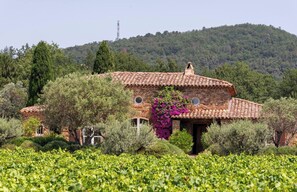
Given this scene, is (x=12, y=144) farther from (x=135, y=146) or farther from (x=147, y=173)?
(x=147, y=173)

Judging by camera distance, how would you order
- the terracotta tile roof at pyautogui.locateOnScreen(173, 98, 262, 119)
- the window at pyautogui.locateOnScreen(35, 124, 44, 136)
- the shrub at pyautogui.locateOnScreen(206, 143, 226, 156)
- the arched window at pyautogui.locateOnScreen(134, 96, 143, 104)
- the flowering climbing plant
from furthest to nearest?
the window at pyautogui.locateOnScreen(35, 124, 44, 136) → the arched window at pyautogui.locateOnScreen(134, 96, 143, 104) → the flowering climbing plant → the terracotta tile roof at pyautogui.locateOnScreen(173, 98, 262, 119) → the shrub at pyautogui.locateOnScreen(206, 143, 226, 156)

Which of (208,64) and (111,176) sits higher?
(208,64)

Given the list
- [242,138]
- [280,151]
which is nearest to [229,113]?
[242,138]

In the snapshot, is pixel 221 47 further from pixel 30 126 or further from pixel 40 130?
pixel 30 126

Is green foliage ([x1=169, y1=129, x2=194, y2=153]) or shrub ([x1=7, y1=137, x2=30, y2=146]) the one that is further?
green foliage ([x1=169, y1=129, x2=194, y2=153])

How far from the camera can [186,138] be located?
107 feet

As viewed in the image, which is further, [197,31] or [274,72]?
[197,31]

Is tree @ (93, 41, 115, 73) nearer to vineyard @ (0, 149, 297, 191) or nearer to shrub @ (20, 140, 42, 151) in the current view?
shrub @ (20, 140, 42, 151)

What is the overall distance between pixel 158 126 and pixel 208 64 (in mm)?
64617

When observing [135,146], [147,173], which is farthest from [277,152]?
[147,173]

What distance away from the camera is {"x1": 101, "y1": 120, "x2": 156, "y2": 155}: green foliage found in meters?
23.7

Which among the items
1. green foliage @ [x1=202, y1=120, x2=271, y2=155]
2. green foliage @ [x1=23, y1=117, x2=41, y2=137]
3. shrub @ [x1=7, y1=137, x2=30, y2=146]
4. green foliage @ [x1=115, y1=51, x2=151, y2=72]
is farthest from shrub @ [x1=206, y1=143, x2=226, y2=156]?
green foliage @ [x1=115, y1=51, x2=151, y2=72]

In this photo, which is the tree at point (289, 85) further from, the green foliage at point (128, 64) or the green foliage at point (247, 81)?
the green foliage at point (128, 64)

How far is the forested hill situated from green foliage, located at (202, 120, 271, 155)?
6656 centimetres
